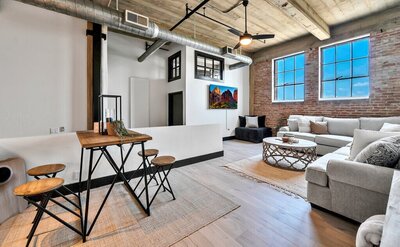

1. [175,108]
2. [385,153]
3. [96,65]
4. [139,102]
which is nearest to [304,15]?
[385,153]

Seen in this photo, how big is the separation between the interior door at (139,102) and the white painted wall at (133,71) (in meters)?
0.11

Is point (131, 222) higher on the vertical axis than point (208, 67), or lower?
lower

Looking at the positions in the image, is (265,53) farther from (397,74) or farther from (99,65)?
(99,65)

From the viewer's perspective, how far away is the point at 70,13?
2.56m

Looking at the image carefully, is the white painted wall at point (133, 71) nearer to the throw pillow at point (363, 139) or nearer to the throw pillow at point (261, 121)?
the throw pillow at point (261, 121)

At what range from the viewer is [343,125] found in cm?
439

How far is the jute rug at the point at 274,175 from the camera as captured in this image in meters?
2.51

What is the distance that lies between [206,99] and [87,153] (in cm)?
402

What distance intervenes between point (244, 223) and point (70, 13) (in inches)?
144

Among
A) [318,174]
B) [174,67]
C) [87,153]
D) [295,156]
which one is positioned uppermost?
[174,67]

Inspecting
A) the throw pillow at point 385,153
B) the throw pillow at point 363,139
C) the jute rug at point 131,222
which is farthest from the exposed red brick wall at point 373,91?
the jute rug at point 131,222

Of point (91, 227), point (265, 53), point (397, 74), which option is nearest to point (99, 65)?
point (91, 227)

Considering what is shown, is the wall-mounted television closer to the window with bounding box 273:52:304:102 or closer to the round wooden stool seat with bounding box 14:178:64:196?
the window with bounding box 273:52:304:102

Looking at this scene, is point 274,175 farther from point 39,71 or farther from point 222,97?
point 39,71
